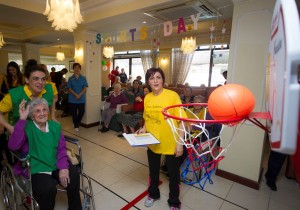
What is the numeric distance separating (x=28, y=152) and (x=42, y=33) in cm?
537

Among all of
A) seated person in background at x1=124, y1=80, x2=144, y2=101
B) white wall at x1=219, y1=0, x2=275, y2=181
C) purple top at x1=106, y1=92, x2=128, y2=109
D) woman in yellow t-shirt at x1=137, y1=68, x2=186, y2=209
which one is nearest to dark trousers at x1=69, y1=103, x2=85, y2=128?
purple top at x1=106, y1=92, x2=128, y2=109

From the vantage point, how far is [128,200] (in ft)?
6.44

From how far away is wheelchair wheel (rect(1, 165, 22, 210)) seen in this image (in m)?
1.51

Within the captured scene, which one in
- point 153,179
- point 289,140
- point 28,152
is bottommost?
point 153,179

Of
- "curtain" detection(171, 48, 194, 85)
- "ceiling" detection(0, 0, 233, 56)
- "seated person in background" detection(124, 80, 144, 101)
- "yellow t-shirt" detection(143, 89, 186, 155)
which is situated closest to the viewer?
"yellow t-shirt" detection(143, 89, 186, 155)

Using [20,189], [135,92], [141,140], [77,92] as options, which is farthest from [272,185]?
[77,92]

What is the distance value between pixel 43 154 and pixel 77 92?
2651 mm

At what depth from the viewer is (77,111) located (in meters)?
4.24

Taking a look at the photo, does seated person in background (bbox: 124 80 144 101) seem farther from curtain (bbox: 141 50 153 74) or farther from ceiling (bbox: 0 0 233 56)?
curtain (bbox: 141 50 153 74)

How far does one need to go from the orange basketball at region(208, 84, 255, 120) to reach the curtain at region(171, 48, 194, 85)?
23.1ft

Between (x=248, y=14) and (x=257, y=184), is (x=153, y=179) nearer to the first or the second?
(x=257, y=184)

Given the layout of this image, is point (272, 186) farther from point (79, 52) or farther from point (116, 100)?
point (79, 52)

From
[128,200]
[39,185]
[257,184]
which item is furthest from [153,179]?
[257,184]

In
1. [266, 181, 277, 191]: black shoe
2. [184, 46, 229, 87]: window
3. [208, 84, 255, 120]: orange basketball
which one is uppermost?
[184, 46, 229, 87]: window
